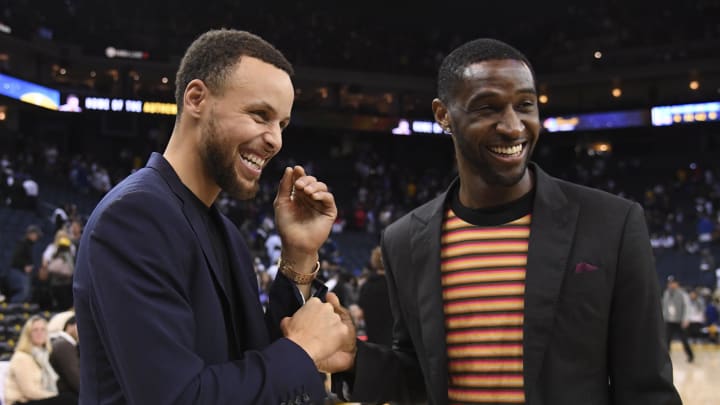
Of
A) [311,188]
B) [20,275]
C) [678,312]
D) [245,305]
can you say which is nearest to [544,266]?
[311,188]

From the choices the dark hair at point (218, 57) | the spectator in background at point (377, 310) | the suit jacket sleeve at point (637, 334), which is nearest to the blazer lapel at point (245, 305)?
the dark hair at point (218, 57)

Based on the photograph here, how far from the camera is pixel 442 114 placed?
7.75 feet

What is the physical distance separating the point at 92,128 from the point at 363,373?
26.9 metres

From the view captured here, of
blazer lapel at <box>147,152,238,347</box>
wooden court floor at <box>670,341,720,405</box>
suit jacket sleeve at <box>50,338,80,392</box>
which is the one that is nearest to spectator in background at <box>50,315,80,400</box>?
suit jacket sleeve at <box>50,338,80,392</box>

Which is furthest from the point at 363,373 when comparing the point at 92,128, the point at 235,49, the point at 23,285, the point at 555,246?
the point at 92,128

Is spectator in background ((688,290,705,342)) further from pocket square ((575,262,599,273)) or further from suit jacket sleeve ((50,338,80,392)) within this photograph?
pocket square ((575,262,599,273))

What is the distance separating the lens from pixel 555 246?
2.05 meters

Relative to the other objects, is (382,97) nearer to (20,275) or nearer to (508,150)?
(20,275)

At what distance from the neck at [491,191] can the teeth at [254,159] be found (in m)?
0.71

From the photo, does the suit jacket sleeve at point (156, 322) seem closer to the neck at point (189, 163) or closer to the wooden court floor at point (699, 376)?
the neck at point (189, 163)

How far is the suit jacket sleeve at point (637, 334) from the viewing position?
73.5 inches

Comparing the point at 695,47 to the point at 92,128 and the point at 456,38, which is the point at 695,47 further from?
the point at 92,128

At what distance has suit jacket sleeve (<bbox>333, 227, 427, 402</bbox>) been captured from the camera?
7.18ft

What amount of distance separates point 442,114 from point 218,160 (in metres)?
0.85
